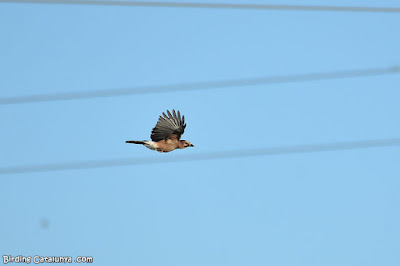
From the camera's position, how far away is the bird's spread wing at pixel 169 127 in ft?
82.2

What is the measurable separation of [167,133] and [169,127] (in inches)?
8.2

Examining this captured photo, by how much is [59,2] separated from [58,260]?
1181 centimetres

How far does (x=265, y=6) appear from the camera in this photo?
14016mm

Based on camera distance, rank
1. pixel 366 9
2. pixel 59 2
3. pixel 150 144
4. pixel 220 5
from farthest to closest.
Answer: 1. pixel 150 144
2. pixel 366 9
3. pixel 220 5
4. pixel 59 2

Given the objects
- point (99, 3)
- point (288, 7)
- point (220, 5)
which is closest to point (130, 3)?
point (99, 3)

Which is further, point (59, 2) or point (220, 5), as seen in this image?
point (220, 5)

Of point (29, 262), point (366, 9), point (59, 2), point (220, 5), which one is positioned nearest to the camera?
point (59, 2)

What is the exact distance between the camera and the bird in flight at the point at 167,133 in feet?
82.1

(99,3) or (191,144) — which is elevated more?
(191,144)

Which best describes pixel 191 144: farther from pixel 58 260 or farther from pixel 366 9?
pixel 366 9

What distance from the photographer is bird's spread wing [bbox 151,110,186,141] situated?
82.2 feet

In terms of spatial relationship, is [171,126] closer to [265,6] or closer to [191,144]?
[191,144]

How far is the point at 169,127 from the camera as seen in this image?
2509 centimetres

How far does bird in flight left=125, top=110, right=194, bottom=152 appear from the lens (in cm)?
2502
